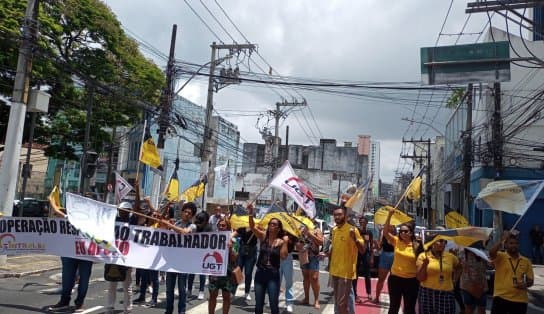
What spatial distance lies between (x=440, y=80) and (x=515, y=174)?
16.7m

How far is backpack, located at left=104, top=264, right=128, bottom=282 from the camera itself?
23.6 ft

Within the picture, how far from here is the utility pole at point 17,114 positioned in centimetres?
1224

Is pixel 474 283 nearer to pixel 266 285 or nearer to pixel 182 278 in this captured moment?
pixel 266 285

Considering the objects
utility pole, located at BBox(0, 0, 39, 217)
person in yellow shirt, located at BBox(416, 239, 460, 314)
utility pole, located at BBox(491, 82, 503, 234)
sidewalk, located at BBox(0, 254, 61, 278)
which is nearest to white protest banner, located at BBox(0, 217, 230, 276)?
person in yellow shirt, located at BBox(416, 239, 460, 314)

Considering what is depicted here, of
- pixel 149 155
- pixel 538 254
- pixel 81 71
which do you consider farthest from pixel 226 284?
pixel 538 254

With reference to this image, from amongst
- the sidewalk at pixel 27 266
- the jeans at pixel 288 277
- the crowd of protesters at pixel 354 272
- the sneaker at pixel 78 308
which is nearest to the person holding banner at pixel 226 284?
the crowd of protesters at pixel 354 272

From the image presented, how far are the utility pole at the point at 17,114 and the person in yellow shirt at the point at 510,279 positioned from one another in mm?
10518

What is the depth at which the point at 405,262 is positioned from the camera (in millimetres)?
7004

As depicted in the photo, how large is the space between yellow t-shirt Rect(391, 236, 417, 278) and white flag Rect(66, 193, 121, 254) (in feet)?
12.4

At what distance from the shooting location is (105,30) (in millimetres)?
21078

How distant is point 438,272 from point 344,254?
1.22 m

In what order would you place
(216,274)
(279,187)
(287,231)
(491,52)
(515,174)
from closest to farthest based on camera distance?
(216,274) → (287,231) → (279,187) → (491,52) → (515,174)

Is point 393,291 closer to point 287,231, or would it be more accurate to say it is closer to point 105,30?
point 287,231

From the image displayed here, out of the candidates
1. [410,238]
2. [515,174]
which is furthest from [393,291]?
[515,174]
